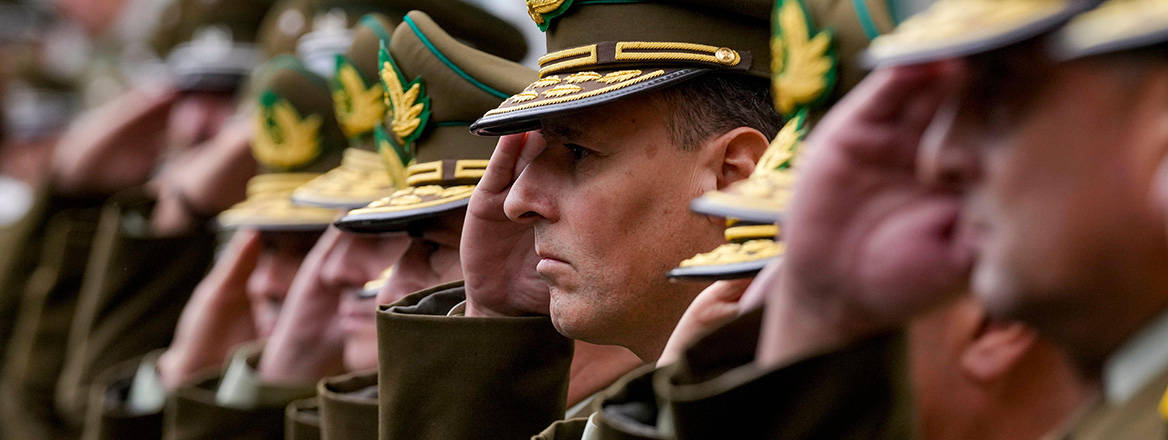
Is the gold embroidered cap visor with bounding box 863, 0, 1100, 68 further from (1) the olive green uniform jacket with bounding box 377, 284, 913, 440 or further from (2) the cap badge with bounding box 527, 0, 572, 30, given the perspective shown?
(2) the cap badge with bounding box 527, 0, 572, 30

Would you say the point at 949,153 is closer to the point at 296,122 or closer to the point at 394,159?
the point at 394,159

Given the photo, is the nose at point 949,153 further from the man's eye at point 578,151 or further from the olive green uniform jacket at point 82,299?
the olive green uniform jacket at point 82,299

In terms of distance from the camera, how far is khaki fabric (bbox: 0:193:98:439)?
21.2ft

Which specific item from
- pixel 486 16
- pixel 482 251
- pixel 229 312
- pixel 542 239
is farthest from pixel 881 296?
pixel 229 312

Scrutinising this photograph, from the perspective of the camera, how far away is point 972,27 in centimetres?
138

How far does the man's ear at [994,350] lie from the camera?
1978 millimetres

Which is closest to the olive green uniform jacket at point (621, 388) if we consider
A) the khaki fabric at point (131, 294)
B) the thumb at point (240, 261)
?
the thumb at point (240, 261)

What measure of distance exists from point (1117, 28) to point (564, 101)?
1.41 metres

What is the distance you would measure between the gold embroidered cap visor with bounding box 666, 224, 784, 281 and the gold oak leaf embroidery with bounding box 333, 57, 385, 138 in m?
1.98

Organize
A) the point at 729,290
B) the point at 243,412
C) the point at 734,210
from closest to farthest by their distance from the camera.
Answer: the point at 734,210 → the point at 729,290 → the point at 243,412

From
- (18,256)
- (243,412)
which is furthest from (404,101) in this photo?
(18,256)

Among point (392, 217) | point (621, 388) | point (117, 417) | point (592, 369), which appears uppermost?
point (392, 217)

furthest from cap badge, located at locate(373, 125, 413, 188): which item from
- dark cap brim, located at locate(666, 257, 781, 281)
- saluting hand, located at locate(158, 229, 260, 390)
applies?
dark cap brim, located at locate(666, 257, 781, 281)

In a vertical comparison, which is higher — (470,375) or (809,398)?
(809,398)
